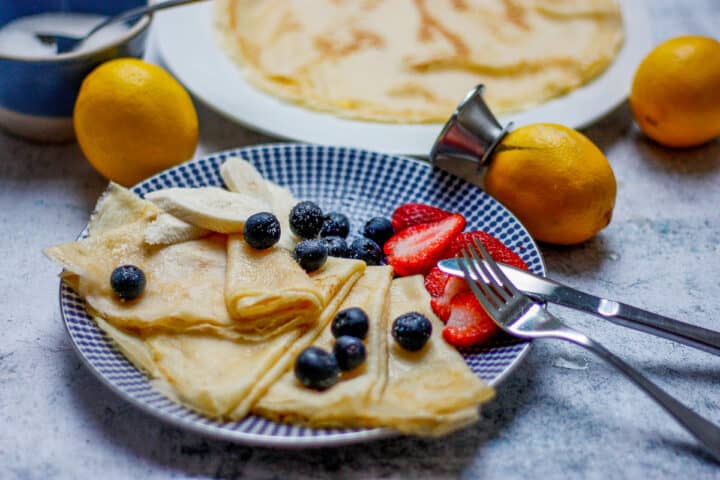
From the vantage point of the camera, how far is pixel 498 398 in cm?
162

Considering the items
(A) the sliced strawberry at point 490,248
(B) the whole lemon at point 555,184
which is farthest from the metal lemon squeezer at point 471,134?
(A) the sliced strawberry at point 490,248

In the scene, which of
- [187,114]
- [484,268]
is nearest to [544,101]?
[484,268]

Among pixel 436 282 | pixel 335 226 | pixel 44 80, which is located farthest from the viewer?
pixel 44 80

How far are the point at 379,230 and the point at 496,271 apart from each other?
0.39 meters

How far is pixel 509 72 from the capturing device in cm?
262

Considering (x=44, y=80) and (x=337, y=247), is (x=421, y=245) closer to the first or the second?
(x=337, y=247)

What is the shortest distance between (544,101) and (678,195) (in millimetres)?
535

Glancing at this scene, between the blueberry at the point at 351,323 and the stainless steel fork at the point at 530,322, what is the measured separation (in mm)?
267

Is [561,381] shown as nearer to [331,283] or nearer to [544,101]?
[331,283]

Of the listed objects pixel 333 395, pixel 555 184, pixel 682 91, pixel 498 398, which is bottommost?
pixel 498 398

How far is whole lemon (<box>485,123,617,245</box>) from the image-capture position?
76.3 inches

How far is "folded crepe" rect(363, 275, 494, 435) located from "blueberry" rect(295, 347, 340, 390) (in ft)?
0.34

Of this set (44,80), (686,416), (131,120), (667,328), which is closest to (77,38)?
(44,80)

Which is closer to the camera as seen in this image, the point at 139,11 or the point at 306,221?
the point at 306,221
